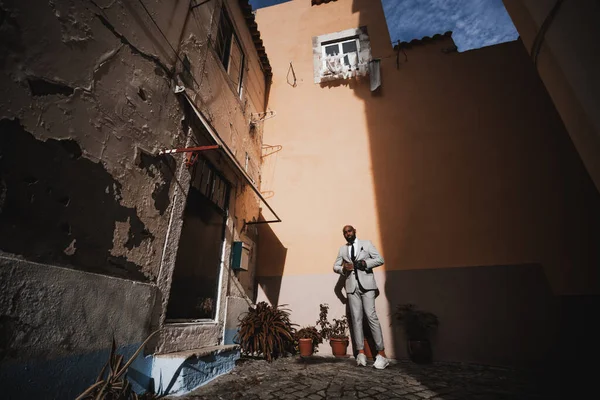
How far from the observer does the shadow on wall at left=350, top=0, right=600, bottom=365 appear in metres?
4.26

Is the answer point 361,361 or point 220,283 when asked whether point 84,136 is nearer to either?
point 220,283

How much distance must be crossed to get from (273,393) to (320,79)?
6.89 metres

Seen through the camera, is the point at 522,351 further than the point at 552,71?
Yes

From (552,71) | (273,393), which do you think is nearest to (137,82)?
(273,393)

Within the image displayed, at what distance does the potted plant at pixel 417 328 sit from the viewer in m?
4.21

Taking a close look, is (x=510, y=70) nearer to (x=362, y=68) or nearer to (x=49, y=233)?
(x=362, y=68)

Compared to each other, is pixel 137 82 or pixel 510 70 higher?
pixel 510 70

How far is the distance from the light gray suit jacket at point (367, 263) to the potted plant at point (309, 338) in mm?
1115

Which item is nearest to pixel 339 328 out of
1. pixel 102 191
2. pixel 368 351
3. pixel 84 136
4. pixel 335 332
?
pixel 335 332

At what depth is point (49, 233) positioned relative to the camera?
1790 mm

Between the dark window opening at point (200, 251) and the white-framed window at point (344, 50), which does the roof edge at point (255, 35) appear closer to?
the white-framed window at point (344, 50)

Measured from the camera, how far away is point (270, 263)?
568 cm

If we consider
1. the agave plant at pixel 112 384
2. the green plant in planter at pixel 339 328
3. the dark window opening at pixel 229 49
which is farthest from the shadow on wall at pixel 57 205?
the green plant in planter at pixel 339 328

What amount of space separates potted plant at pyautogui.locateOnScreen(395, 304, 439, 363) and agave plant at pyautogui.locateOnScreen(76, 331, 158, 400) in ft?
12.5
